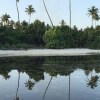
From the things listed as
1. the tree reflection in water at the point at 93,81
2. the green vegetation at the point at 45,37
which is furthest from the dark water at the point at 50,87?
the green vegetation at the point at 45,37

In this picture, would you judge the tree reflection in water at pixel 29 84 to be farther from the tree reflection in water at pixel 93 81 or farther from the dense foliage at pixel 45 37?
the dense foliage at pixel 45 37

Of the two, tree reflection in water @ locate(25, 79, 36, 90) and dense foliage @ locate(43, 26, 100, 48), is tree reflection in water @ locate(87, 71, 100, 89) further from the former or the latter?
dense foliage @ locate(43, 26, 100, 48)

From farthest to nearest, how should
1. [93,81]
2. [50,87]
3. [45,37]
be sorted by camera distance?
[45,37], [93,81], [50,87]

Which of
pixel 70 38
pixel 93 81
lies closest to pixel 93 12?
pixel 70 38

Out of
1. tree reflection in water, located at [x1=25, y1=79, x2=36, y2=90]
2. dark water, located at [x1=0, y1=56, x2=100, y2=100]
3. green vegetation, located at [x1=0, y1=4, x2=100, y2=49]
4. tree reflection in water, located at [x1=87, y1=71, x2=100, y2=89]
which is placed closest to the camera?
dark water, located at [x1=0, y1=56, x2=100, y2=100]

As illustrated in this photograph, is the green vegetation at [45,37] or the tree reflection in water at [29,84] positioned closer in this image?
the tree reflection in water at [29,84]

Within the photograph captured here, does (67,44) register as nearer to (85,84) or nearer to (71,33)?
(71,33)

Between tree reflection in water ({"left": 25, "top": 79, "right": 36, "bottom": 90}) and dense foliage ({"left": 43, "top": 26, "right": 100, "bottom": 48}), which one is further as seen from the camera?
dense foliage ({"left": 43, "top": 26, "right": 100, "bottom": 48})

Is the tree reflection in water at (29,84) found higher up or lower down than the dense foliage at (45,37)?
lower down

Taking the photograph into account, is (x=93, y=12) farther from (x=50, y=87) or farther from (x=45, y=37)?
(x=50, y=87)

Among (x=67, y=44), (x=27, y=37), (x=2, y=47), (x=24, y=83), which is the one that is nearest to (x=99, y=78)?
(x=24, y=83)

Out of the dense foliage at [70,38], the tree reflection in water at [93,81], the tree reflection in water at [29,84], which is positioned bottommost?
the tree reflection in water at [29,84]

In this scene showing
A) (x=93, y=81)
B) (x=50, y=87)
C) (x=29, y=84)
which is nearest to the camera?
(x=50, y=87)

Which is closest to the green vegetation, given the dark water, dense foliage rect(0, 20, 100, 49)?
dense foliage rect(0, 20, 100, 49)
